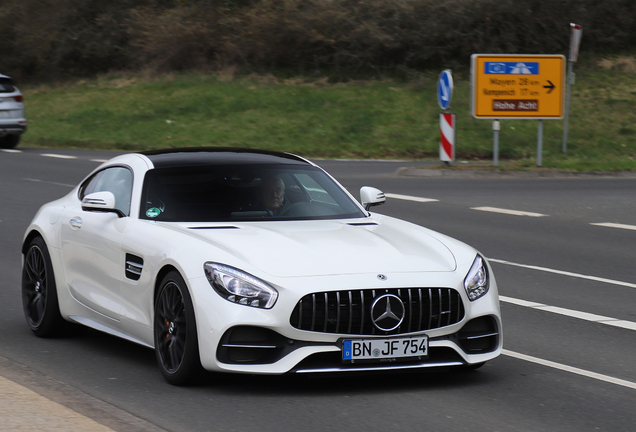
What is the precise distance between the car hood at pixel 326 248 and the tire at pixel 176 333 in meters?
0.35

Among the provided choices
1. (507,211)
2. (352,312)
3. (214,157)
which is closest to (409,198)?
(507,211)

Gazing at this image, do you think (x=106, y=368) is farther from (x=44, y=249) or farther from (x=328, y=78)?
(x=328, y=78)

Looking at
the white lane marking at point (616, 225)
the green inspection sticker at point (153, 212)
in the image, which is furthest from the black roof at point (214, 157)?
the white lane marking at point (616, 225)

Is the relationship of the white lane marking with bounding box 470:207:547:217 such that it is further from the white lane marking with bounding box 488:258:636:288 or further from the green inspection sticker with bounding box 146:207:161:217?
the green inspection sticker with bounding box 146:207:161:217

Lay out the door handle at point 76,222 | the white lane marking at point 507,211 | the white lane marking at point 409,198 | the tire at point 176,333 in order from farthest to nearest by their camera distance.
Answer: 1. the white lane marking at point 409,198
2. the white lane marking at point 507,211
3. the door handle at point 76,222
4. the tire at point 176,333

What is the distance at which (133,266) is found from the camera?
6500 mm

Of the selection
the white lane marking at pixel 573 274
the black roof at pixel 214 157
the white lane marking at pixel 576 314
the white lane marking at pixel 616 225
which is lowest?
the white lane marking at pixel 616 225

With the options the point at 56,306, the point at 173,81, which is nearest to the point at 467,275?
the point at 56,306

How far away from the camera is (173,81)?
40312 mm

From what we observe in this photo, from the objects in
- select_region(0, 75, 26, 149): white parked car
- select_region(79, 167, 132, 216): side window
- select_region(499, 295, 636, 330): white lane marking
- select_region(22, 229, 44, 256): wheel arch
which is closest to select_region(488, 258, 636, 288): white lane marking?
select_region(499, 295, 636, 330): white lane marking

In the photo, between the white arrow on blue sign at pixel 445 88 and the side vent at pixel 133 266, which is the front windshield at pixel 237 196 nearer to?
the side vent at pixel 133 266

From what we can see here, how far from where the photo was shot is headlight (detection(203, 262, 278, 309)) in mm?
5691

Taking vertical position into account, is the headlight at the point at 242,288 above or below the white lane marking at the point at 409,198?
above

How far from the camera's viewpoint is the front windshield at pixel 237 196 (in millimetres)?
6867
